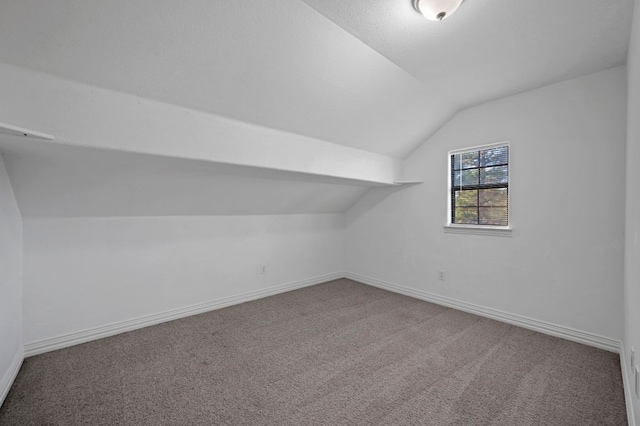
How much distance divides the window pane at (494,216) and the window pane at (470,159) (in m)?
0.55

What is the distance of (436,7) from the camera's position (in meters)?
1.69

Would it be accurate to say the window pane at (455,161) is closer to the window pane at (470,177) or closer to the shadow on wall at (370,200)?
the window pane at (470,177)

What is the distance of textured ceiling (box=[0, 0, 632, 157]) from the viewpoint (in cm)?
Result: 158

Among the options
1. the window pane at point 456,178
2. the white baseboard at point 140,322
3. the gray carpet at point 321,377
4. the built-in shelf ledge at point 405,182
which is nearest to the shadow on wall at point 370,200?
the built-in shelf ledge at point 405,182

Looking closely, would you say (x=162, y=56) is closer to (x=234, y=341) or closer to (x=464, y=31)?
(x=464, y=31)

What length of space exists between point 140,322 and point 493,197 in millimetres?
4109

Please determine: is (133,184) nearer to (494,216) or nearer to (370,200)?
(370,200)

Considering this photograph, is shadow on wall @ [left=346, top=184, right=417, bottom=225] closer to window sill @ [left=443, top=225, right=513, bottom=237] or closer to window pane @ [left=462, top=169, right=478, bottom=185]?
window pane @ [left=462, top=169, right=478, bottom=185]

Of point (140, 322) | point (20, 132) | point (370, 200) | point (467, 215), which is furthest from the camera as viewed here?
point (370, 200)

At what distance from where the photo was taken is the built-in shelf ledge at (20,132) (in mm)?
1442

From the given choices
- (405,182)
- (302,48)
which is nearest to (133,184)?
(302,48)

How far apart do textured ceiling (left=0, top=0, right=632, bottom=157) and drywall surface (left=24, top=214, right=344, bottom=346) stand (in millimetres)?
1518

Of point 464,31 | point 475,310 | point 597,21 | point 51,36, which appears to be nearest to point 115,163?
point 51,36

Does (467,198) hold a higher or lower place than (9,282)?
higher
